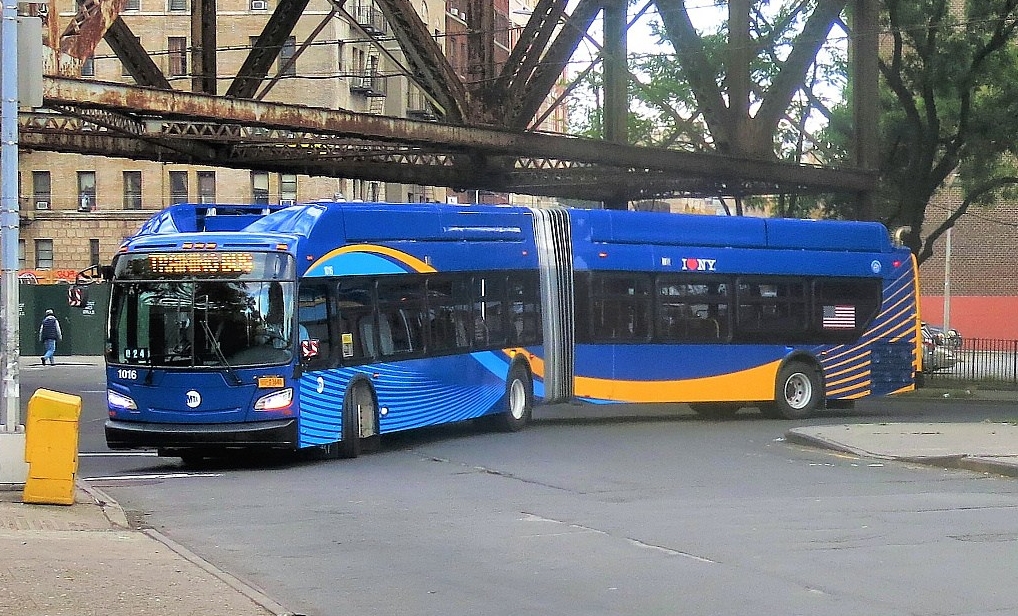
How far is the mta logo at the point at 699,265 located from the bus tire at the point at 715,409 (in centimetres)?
270

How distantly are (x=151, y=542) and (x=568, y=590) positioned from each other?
3527 mm

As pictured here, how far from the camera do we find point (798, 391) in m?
25.8

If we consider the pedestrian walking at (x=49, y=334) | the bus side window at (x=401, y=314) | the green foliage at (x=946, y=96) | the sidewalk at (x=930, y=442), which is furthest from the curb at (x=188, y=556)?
the pedestrian walking at (x=49, y=334)

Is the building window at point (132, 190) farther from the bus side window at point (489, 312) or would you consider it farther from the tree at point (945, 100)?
the bus side window at point (489, 312)

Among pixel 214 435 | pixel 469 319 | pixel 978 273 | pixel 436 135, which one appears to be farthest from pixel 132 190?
pixel 214 435

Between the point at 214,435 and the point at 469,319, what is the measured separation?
213 inches

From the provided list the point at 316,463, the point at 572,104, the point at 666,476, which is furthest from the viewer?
the point at 572,104

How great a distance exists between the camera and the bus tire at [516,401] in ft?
72.9

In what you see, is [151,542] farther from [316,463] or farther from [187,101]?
[187,101]

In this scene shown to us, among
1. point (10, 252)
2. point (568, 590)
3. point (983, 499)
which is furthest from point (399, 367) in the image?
point (568, 590)

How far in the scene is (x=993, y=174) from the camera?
4162 centimetres

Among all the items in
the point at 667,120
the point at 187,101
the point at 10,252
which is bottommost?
the point at 10,252

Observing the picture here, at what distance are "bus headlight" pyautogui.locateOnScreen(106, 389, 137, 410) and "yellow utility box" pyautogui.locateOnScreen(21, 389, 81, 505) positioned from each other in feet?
13.9

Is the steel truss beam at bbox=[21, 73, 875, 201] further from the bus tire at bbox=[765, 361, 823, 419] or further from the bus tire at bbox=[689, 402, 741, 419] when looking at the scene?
the bus tire at bbox=[765, 361, 823, 419]
